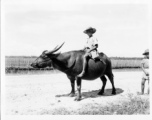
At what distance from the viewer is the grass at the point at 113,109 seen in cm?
622

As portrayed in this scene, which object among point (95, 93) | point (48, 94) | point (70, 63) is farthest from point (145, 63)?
point (48, 94)

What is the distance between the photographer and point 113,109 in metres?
6.32

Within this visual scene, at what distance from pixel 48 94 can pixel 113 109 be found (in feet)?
8.51

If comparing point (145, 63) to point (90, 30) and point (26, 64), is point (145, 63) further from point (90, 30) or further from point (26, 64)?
point (26, 64)

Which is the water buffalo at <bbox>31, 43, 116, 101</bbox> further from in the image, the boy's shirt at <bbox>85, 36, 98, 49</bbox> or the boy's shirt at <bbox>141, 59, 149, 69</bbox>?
the boy's shirt at <bbox>141, 59, 149, 69</bbox>

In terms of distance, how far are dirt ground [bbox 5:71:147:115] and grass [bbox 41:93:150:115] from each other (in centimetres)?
16

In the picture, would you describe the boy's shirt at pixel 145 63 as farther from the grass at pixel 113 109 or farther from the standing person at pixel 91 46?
the standing person at pixel 91 46

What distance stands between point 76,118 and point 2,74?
328cm

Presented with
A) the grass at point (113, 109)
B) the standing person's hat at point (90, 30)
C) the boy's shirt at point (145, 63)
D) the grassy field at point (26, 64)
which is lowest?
the grass at point (113, 109)

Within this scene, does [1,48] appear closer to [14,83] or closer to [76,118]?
[14,83]

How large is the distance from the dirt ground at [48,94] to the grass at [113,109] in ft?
0.53

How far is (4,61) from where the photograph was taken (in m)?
7.29

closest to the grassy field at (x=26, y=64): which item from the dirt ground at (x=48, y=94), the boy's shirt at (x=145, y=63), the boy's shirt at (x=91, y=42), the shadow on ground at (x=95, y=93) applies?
the dirt ground at (x=48, y=94)

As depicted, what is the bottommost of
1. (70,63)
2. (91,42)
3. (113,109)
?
(113,109)
